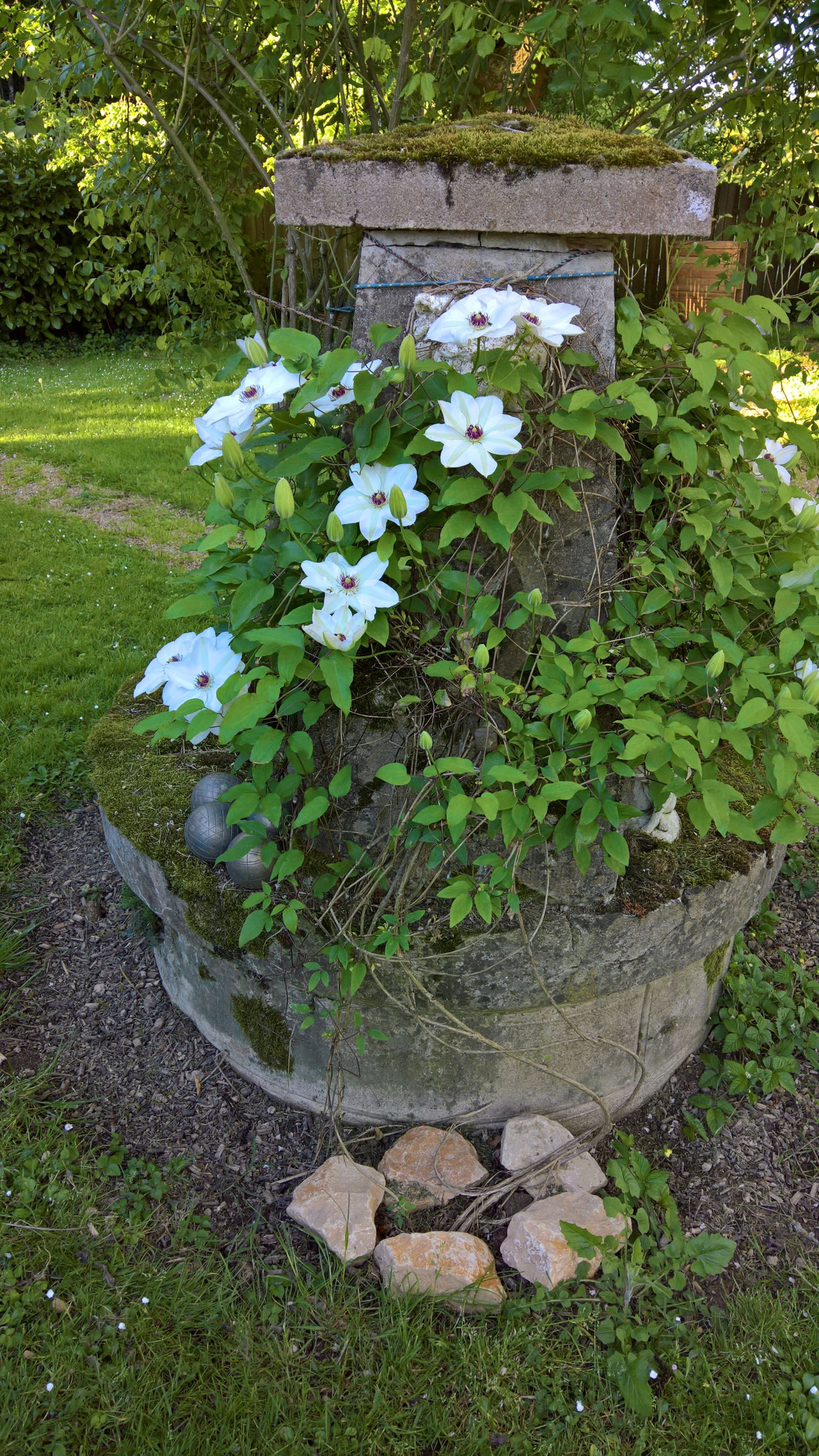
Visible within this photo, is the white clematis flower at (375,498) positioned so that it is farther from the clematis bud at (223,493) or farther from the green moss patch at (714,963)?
the green moss patch at (714,963)

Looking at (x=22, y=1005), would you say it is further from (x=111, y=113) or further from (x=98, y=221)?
(x=111, y=113)

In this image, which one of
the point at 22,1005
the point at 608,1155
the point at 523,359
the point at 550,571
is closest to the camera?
the point at 523,359

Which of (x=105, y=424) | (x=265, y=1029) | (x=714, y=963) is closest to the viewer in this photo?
(x=265, y=1029)

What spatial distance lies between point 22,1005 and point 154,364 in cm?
886

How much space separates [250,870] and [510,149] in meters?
1.53

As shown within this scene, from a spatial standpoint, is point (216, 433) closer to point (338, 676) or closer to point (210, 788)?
point (338, 676)

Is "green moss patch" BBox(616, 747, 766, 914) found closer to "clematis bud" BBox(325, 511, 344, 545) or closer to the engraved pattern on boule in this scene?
the engraved pattern on boule

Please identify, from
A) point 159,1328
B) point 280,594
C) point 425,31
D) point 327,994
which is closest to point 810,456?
point 280,594

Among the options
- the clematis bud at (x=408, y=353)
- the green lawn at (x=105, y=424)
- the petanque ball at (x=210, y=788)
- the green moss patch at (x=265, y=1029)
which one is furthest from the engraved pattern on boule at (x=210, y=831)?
the green lawn at (x=105, y=424)

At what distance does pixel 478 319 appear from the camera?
1.58 metres

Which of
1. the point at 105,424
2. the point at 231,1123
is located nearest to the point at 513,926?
the point at 231,1123

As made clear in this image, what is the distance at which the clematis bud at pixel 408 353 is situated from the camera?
158cm

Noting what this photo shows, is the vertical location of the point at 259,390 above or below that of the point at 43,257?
below

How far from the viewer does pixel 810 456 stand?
2.09m
